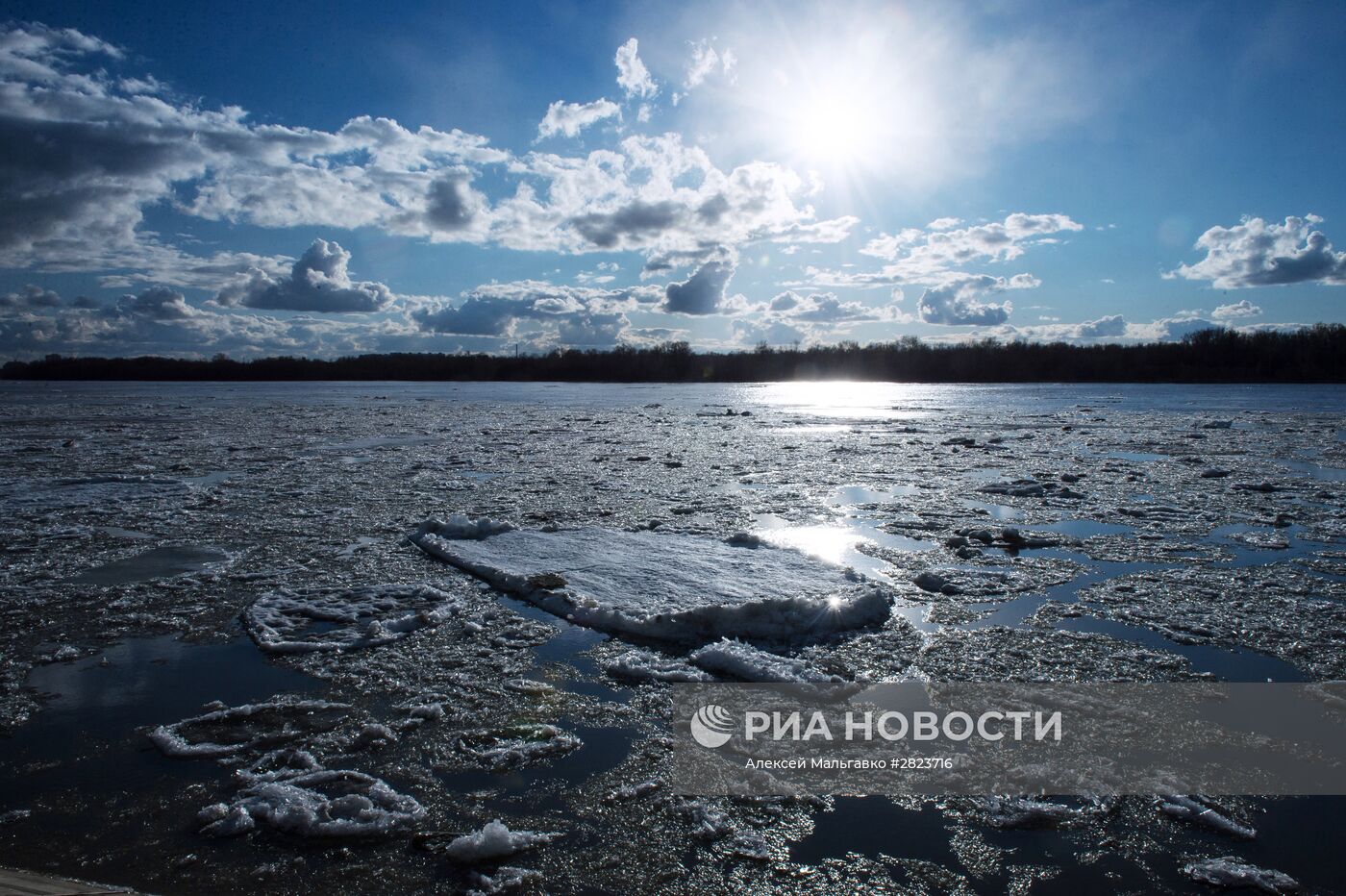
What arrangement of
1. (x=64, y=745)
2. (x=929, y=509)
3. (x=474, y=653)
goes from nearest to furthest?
(x=64, y=745) < (x=474, y=653) < (x=929, y=509)

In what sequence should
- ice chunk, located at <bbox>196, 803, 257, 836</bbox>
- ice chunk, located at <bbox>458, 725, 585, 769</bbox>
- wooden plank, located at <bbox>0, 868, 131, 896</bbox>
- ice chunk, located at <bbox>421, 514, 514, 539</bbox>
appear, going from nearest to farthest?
wooden plank, located at <bbox>0, 868, 131, 896</bbox> < ice chunk, located at <bbox>196, 803, 257, 836</bbox> < ice chunk, located at <bbox>458, 725, 585, 769</bbox> < ice chunk, located at <bbox>421, 514, 514, 539</bbox>

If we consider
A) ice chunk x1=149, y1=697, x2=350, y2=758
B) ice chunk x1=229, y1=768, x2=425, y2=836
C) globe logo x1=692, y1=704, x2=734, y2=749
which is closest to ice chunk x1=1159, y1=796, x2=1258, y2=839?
globe logo x1=692, y1=704, x2=734, y2=749

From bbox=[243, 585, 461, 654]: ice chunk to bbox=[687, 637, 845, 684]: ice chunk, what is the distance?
1.57 metres

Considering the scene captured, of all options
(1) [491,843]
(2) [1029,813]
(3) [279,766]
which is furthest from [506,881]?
(2) [1029,813]

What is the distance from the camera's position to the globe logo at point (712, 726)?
8.97 ft

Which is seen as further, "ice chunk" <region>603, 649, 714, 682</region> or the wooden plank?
"ice chunk" <region>603, 649, 714, 682</region>

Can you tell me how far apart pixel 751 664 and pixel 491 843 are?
5.19 feet

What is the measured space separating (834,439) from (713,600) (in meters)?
10.7

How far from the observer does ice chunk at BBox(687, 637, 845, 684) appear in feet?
10.7

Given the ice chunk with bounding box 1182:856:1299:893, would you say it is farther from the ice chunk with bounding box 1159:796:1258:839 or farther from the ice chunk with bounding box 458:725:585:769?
the ice chunk with bounding box 458:725:585:769

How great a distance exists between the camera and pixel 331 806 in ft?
7.43

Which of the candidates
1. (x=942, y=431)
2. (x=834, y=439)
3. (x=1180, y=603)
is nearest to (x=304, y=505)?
(x=1180, y=603)

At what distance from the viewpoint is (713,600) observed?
414 cm

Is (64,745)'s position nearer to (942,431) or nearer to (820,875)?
(820,875)
